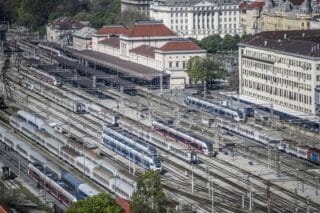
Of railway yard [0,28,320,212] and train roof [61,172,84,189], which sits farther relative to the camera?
railway yard [0,28,320,212]

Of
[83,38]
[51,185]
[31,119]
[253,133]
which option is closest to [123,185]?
[51,185]

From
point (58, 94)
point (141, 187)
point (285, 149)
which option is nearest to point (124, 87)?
point (58, 94)


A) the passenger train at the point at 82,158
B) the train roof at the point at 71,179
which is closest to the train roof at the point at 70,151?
the passenger train at the point at 82,158

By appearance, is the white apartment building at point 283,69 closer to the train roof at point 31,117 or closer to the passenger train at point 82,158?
the train roof at point 31,117

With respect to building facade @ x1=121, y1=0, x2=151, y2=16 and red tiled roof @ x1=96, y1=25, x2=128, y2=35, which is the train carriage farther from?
building facade @ x1=121, y1=0, x2=151, y2=16

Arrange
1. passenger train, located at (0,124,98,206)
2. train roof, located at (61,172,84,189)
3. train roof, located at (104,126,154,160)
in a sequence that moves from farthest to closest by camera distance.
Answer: train roof, located at (104,126,154,160), train roof, located at (61,172,84,189), passenger train, located at (0,124,98,206)

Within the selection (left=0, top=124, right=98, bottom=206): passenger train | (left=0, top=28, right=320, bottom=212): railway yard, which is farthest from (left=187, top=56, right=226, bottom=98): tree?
(left=0, top=124, right=98, bottom=206): passenger train
